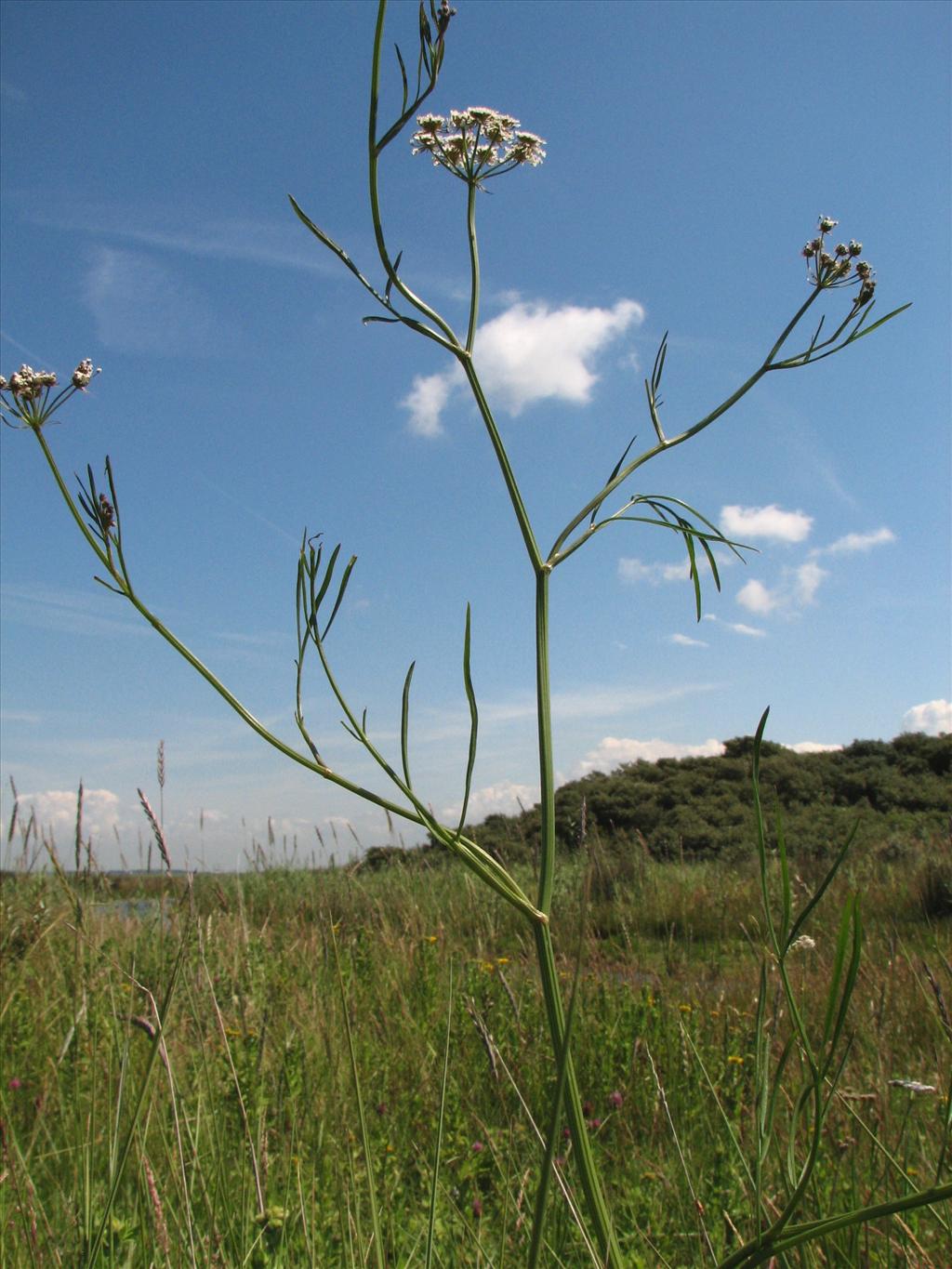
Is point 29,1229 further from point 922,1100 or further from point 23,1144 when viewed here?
point 922,1100

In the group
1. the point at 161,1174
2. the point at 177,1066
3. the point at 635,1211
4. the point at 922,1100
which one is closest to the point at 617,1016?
the point at 922,1100

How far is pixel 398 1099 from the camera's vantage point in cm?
372

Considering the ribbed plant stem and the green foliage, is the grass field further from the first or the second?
the green foliage

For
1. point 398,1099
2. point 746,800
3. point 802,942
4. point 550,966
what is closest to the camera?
point 550,966

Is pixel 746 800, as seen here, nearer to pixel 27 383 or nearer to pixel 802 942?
pixel 802 942

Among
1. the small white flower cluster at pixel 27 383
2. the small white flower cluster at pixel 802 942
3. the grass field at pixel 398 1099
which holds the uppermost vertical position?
the small white flower cluster at pixel 27 383

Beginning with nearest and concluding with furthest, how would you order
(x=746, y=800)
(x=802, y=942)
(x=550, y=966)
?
(x=550, y=966), (x=802, y=942), (x=746, y=800)

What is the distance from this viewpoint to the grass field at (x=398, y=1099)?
202 cm

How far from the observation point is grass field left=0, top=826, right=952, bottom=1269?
2.02 m

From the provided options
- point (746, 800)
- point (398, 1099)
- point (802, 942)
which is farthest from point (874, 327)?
point (746, 800)

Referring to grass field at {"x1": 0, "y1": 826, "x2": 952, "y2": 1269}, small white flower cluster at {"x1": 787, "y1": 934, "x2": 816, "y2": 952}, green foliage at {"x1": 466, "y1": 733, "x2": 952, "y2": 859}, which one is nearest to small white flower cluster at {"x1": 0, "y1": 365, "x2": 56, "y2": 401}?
grass field at {"x1": 0, "y1": 826, "x2": 952, "y2": 1269}

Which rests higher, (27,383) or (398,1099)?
(27,383)

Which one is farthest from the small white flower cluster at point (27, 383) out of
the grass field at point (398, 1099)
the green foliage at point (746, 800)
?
the green foliage at point (746, 800)

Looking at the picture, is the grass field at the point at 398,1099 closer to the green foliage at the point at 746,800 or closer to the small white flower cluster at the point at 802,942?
the small white flower cluster at the point at 802,942
